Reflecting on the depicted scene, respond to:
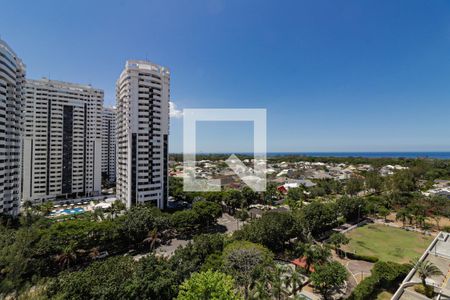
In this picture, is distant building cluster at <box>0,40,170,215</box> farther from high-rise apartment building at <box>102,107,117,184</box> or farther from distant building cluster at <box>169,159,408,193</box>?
distant building cluster at <box>169,159,408,193</box>

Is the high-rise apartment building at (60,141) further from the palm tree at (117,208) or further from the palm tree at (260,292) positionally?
→ the palm tree at (260,292)

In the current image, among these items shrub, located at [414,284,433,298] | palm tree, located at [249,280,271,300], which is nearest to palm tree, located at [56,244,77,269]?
palm tree, located at [249,280,271,300]

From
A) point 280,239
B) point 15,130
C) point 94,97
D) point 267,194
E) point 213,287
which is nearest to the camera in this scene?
point 213,287

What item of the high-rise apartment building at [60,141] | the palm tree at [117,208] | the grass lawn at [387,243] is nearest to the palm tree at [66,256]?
the palm tree at [117,208]

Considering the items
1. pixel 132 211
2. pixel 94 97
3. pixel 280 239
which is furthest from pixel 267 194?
pixel 94 97

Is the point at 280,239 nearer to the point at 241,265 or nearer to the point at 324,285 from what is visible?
the point at 324,285

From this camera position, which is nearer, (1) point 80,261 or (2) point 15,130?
(1) point 80,261
